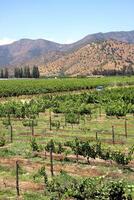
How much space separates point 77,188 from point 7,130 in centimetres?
1705

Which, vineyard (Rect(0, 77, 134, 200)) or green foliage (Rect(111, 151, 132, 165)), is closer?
vineyard (Rect(0, 77, 134, 200))

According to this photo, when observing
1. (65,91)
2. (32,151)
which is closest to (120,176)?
(32,151)

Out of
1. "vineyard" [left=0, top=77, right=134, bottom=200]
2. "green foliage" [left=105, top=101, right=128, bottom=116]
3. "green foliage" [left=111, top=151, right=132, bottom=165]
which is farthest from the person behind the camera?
"green foliage" [left=105, top=101, right=128, bottom=116]

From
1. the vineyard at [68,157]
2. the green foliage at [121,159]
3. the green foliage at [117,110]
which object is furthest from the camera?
the green foliage at [117,110]

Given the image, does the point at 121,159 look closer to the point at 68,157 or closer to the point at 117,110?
the point at 68,157


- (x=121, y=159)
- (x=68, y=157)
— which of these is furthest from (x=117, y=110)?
(x=121, y=159)

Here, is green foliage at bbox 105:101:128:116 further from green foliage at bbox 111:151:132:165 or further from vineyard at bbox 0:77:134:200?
green foliage at bbox 111:151:132:165

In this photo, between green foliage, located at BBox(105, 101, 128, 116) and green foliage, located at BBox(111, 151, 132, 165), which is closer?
green foliage, located at BBox(111, 151, 132, 165)

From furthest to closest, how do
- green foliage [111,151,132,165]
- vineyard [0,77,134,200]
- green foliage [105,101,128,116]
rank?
green foliage [105,101,128,116]
green foliage [111,151,132,165]
vineyard [0,77,134,200]

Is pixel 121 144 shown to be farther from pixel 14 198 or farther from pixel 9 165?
pixel 14 198

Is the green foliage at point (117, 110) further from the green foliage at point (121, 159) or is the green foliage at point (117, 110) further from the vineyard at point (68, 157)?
the green foliage at point (121, 159)

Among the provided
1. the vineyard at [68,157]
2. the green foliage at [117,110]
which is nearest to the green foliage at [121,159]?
the vineyard at [68,157]

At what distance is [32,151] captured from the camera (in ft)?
72.2

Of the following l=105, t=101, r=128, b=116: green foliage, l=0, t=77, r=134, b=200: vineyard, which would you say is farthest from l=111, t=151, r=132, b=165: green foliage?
l=105, t=101, r=128, b=116: green foliage
